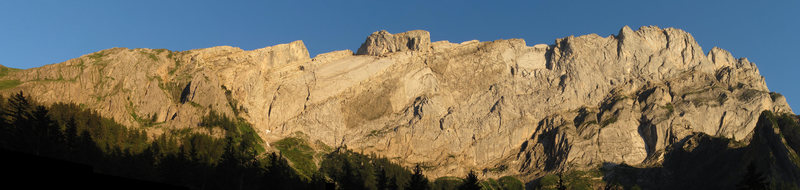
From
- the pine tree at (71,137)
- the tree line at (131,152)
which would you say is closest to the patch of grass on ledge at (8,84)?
the tree line at (131,152)

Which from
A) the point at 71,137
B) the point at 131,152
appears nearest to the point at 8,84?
the point at 131,152

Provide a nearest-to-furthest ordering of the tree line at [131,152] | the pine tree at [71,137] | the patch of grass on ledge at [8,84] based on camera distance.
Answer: the tree line at [131,152], the pine tree at [71,137], the patch of grass on ledge at [8,84]

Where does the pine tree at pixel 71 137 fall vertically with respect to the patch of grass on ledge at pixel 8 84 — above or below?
below

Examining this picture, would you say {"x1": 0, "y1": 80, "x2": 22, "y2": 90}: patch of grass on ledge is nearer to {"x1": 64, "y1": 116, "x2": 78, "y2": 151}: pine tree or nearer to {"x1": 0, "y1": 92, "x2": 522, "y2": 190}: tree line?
{"x1": 0, "y1": 92, "x2": 522, "y2": 190}: tree line

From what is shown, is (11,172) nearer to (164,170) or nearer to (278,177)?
(164,170)

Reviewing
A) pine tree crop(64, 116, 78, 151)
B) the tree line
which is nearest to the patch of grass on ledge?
the tree line

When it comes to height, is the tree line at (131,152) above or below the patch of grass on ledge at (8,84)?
below

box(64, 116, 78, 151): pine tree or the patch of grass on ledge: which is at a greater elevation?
the patch of grass on ledge

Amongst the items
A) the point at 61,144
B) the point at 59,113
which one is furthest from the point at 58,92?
the point at 61,144

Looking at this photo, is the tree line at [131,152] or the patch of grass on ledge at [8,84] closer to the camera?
the tree line at [131,152]

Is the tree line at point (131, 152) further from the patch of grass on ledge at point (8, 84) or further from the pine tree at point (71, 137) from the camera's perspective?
the patch of grass on ledge at point (8, 84)

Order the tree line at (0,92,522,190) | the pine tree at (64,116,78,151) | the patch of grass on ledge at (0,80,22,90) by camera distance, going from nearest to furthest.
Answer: the tree line at (0,92,522,190) → the pine tree at (64,116,78,151) → the patch of grass on ledge at (0,80,22,90)

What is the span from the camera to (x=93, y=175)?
2084cm

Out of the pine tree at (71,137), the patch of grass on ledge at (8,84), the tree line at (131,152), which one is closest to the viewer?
the tree line at (131,152)
